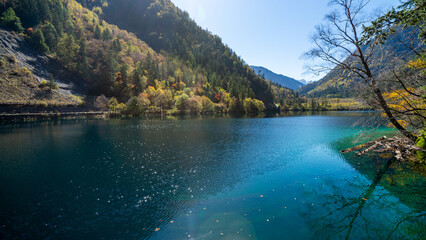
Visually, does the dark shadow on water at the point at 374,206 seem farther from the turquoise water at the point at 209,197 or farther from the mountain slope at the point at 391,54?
the mountain slope at the point at 391,54

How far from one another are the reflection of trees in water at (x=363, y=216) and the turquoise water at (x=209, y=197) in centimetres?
5

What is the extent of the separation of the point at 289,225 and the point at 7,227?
12140mm

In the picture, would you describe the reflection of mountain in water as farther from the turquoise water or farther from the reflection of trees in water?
the reflection of trees in water

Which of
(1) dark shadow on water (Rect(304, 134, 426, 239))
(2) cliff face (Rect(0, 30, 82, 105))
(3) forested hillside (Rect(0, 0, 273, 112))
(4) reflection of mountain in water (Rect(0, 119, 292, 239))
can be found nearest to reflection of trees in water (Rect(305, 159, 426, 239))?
(1) dark shadow on water (Rect(304, 134, 426, 239))

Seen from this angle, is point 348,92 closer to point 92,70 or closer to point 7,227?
point 7,227

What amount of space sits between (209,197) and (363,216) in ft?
24.9

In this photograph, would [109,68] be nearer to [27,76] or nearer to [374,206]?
[27,76]

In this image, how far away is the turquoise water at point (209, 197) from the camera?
758cm

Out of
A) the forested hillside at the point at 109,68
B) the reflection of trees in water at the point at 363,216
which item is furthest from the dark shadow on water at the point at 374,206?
the forested hillside at the point at 109,68

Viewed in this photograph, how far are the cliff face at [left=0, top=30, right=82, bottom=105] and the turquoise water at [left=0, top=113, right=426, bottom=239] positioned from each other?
2488 inches

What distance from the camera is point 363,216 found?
27.8 feet

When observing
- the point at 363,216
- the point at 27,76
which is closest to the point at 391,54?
the point at 363,216

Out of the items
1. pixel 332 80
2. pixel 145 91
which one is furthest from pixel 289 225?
pixel 145 91

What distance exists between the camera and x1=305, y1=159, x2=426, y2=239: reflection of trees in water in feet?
24.1
